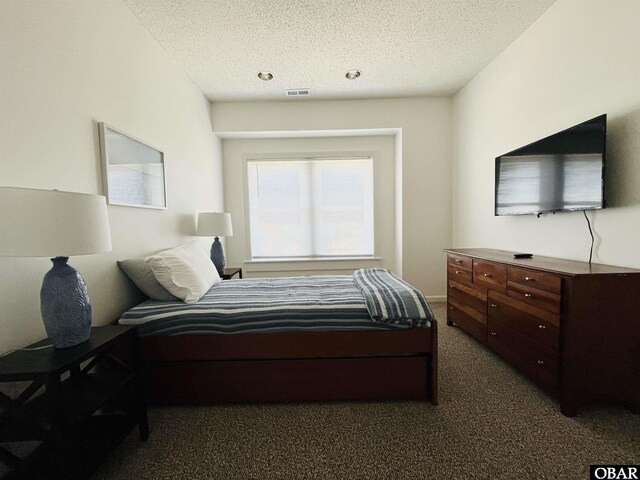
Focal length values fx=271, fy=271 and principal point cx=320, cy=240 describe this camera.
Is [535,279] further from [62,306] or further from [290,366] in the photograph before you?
[62,306]

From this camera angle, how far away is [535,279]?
172 cm

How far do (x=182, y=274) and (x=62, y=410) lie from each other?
1038 millimetres

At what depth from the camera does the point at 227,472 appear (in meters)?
1.27

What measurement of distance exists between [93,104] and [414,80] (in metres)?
3.04

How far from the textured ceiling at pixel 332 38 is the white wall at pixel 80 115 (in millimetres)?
394

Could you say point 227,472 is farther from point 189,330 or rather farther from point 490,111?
point 490,111

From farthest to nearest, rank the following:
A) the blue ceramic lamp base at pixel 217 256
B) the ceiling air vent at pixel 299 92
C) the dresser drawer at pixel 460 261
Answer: the ceiling air vent at pixel 299 92 → the blue ceramic lamp base at pixel 217 256 → the dresser drawer at pixel 460 261

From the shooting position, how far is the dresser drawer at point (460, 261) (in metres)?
2.45

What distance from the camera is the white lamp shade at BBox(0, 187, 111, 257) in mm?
967

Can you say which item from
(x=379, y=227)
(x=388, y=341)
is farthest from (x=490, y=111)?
(x=388, y=341)

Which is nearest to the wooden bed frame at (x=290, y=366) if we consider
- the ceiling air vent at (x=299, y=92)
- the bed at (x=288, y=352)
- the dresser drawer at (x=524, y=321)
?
the bed at (x=288, y=352)

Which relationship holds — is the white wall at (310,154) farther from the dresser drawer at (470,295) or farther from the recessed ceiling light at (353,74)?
the dresser drawer at (470,295)

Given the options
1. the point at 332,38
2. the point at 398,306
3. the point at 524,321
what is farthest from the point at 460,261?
the point at 332,38

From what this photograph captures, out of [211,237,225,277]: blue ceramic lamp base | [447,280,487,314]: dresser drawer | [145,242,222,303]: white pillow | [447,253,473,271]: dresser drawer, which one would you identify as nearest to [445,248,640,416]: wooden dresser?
[447,280,487,314]: dresser drawer
